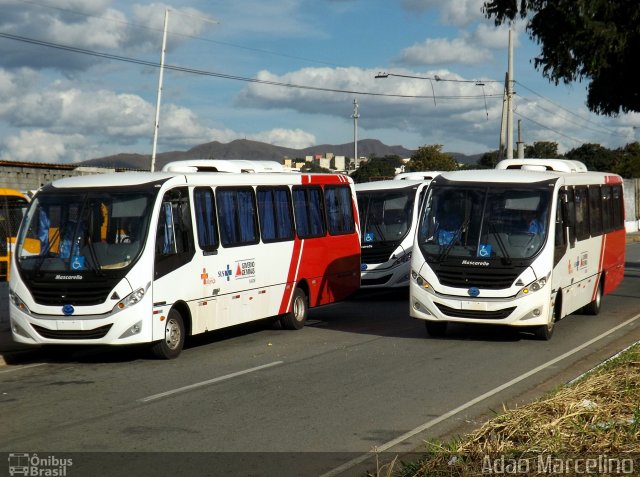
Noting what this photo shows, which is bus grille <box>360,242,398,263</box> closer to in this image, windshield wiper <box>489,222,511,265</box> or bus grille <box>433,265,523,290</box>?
windshield wiper <box>489,222,511,265</box>

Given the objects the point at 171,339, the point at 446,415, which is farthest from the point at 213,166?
the point at 446,415

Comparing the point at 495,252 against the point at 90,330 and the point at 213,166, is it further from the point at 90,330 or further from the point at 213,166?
the point at 90,330

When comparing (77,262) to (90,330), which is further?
(77,262)

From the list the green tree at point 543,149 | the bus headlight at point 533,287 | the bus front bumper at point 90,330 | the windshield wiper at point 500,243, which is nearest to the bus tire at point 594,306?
the bus headlight at point 533,287

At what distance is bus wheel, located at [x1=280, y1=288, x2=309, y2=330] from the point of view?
18750mm

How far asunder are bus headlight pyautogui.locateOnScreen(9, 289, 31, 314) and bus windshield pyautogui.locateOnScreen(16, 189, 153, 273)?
390mm

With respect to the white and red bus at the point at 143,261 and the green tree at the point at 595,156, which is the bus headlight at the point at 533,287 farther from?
the green tree at the point at 595,156

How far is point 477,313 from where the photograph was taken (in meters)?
16.4

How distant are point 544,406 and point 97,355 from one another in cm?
864

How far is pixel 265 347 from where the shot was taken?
16.4 m

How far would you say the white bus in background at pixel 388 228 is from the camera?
80.9 ft

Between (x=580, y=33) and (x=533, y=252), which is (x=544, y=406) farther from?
(x=580, y=33)

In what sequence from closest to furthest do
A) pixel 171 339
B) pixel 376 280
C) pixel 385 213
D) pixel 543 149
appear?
pixel 171 339 → pixel 376 280 → pixel 385 213 → pixel 543 149

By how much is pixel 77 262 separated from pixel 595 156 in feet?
345
